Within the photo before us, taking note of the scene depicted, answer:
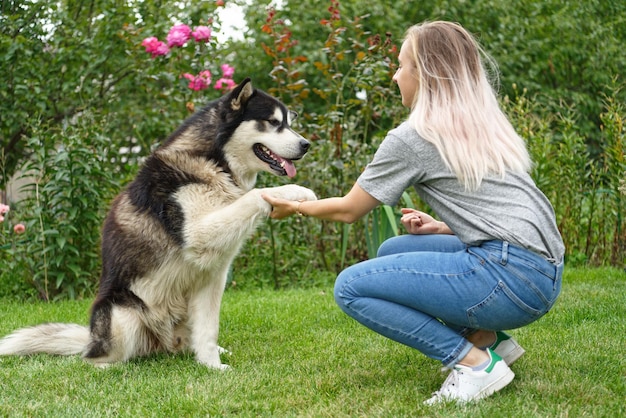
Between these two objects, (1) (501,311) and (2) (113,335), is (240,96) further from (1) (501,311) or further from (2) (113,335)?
(1) (501,311)

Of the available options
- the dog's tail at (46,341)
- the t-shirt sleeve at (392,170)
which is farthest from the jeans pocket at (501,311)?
the dog's tail at (46,341)

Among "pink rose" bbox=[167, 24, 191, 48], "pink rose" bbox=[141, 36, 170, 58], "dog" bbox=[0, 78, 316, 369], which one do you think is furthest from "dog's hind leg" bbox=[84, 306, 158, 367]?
"pink rose" bbox=[141, 36, 170, 58]

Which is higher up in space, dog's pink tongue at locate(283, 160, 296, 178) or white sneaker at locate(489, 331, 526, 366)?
dog's pink tongue at locate(283, 160, 296, 178)

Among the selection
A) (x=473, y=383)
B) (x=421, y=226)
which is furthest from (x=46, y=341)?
(x=473, y=383)

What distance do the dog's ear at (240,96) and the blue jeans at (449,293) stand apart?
4.22ft

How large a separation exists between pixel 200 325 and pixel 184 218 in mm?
611

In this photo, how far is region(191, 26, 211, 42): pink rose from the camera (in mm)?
5938

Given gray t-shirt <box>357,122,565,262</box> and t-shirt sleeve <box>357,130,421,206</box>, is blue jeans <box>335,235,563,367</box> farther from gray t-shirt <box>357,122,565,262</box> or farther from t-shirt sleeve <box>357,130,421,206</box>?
t-shirt sleeve <box>357,130,421,206</box>

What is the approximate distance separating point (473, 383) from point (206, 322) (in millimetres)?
1538

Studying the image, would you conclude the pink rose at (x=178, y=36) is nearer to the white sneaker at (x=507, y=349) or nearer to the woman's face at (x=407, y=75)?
the woman's face at (x=407, y=75)

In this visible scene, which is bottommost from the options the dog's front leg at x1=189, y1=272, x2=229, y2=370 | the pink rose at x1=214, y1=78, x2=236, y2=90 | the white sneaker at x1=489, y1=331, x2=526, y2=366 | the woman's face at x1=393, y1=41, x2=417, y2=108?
the white sneaker at x1=489, y1=331, x2=526, y2=366

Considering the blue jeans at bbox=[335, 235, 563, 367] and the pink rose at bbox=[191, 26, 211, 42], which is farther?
the pink rose at bbox=[191, 26, 211, 42]

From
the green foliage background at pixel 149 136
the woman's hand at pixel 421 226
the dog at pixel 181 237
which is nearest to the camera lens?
the woman's hand at pixel 421 226

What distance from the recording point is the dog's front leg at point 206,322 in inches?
141
